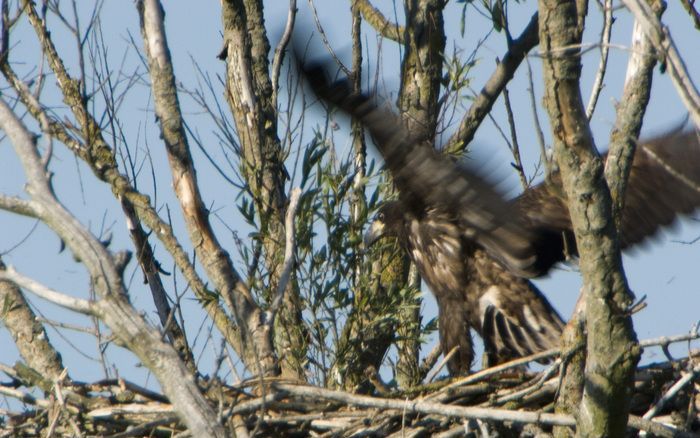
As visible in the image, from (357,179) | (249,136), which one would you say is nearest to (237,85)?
(249,136)

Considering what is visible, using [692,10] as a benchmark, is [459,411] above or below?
below

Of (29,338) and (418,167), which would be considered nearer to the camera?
(418,167)

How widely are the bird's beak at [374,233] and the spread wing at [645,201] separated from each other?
791 mm

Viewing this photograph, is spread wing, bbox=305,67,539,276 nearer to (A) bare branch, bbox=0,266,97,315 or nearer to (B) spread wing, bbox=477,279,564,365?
(B) spread wing, bbox=477,279,564,365

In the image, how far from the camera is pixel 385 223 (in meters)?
6.55

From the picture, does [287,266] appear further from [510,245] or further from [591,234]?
[510,245]

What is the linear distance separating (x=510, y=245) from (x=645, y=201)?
0.83m

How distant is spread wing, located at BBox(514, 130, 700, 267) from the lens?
6.23 metres

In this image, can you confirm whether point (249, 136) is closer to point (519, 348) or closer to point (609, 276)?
point (519, 348)

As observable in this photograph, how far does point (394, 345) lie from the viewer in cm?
680

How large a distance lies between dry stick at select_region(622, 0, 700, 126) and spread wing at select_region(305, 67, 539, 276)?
1766 millimetres

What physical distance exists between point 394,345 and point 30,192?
3387 millimetres

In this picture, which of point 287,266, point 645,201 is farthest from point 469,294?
point 287,266

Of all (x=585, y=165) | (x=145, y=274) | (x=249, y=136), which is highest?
(x=249, y=136)
